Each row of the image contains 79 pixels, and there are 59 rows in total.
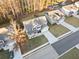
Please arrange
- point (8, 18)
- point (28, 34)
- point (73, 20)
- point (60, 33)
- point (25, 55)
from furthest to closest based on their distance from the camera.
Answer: point (73, 20), point (8, 18), point (60, 33), point (28, 34), point (25, 55)

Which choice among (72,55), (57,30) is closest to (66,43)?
(72,55)

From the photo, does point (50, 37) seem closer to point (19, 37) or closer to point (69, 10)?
point (19, 37)

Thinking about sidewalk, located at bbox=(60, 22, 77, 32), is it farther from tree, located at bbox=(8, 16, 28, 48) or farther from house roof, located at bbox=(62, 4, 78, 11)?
tree, located at bbox=(8, 16, 28, 48)

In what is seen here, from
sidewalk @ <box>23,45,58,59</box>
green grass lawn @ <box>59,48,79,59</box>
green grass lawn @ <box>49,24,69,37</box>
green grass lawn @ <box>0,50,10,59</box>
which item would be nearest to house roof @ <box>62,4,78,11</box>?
green grass lawn @ <box>49,24,69,37</box>

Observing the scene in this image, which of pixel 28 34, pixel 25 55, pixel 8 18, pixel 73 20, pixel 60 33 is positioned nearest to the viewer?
pixel 25 55

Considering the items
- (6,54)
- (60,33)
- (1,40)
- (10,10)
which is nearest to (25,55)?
(6,54)

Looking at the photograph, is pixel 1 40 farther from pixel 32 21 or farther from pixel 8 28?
pixel 32 21
